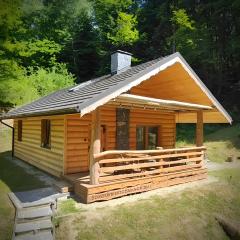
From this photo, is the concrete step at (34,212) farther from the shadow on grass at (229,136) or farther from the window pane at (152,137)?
the shadow on grass at (229,136)

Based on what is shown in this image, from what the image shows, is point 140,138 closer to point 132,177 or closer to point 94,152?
point 132,177

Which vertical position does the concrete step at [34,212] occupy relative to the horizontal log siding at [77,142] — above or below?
below

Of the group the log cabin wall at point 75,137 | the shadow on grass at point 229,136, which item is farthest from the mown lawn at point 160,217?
the shadow on grass at point 229,136

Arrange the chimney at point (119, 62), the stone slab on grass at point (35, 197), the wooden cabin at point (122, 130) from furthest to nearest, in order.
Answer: the chimney at point (119, 62)
the wooden cabin at point (122, 130)
the stone slab on grass at point (35, 197)

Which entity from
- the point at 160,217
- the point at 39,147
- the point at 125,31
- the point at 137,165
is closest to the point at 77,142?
the point at 137,165

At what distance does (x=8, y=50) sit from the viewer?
22516 millimetres

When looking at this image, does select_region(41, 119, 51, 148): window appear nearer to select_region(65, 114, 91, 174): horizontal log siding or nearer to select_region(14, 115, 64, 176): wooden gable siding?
select_region(14, 115, 64, 176): wooden gable siding

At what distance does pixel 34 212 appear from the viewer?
7.54 m

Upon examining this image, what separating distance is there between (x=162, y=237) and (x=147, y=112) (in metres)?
7.31

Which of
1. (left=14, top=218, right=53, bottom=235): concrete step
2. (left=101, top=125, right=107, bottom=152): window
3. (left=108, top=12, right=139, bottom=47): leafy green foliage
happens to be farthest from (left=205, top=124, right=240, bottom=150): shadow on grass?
(left=14, top=218, right=53, bottom=235): concrete step

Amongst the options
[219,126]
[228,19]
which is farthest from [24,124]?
[228,19]

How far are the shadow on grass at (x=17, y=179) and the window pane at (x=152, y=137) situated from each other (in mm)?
5721

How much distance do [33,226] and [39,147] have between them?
683 cm

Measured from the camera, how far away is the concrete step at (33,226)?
6.65 meters
